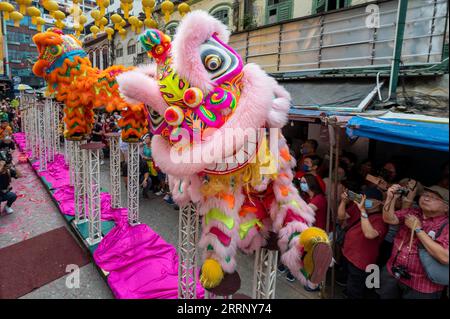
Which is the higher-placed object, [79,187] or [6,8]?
[6,8]

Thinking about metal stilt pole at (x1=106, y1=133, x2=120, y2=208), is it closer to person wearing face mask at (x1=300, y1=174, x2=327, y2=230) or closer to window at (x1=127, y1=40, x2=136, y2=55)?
person wearing face mask at (x1=300, y1=174, x2=327, y2=230)

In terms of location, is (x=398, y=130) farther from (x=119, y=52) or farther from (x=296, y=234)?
(x=119, y=52)

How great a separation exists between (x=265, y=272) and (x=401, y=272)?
3.53 feet

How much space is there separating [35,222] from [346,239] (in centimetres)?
560

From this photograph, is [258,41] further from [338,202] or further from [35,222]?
[35,222]

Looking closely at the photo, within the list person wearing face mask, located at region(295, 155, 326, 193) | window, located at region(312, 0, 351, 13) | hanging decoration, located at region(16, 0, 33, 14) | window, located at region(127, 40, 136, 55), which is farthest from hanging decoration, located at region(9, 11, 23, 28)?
window, located at region(127, 40, 136, 55)

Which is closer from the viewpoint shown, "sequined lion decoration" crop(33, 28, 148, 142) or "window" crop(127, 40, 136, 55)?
"sequined lion decoration" crop(33, 28, 148, 142)

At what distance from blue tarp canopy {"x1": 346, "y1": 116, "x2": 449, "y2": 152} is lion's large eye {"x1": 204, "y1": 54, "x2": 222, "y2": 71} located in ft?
3.46

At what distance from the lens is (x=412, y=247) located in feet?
6.68

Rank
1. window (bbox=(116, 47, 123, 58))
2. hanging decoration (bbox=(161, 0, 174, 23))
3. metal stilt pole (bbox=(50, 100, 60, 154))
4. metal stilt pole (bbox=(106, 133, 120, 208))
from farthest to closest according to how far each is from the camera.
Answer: window (bbox=(116, 47, 123, 58)) → metal stilt pole (bbox=(50, 100, 60, 154)) → metal stilt pole (bbox=(106, 133, 120, 208)) → hanging decoration (bbox=(161, 0, 174, 23))

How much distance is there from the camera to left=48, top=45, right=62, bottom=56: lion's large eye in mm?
3733

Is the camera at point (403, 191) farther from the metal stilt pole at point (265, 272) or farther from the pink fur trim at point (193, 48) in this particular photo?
the pink fur trim at point (193, 48)

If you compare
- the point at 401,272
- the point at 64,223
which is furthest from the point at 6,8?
the point at 401,272
